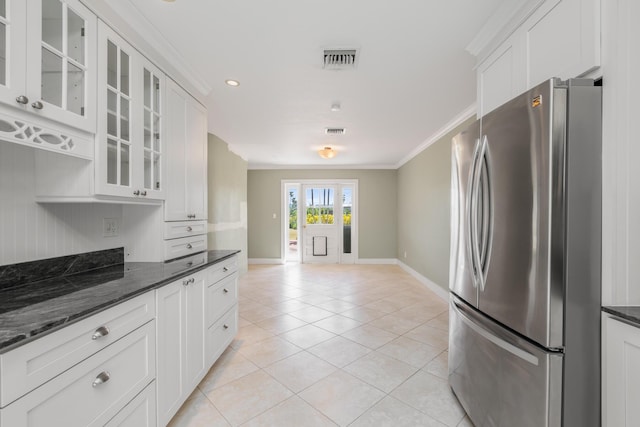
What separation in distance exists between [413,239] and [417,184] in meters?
1.14

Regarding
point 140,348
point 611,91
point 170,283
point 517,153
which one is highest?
point 611,91

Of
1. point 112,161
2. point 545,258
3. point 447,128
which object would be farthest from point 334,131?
point 545,258

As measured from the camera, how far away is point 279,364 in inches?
90.4

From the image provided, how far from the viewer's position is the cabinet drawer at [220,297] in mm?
2035

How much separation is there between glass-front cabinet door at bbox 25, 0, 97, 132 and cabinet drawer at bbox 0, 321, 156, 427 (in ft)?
3.49

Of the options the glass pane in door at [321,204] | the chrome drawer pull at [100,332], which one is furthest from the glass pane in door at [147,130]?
the glass pane in door at [321,204]

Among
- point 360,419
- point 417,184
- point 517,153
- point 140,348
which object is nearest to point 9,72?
point 140,348

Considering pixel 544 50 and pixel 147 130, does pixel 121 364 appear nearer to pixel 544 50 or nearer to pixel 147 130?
pixel 147 130

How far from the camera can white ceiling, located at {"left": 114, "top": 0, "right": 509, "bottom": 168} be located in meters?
1.64

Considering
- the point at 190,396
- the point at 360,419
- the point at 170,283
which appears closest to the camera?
the point at 170,283

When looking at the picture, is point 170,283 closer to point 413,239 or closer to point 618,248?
point 618,248

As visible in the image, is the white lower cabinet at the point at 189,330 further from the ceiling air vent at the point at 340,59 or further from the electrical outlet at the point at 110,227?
the ceiling air vent at the point at 340,59

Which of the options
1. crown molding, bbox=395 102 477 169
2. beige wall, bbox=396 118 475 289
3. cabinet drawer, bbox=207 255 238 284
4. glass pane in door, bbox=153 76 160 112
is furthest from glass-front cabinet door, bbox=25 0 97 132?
beige wall, bbox=396 118 475 289

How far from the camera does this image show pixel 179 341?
64.8 inches
